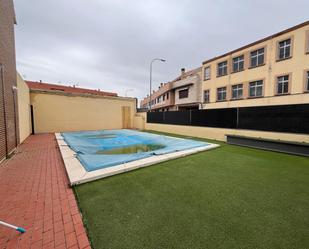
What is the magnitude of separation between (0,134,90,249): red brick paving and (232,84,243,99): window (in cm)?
1463

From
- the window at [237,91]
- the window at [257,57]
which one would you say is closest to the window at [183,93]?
the window at [237,91]

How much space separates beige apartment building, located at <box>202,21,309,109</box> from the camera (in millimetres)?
9336

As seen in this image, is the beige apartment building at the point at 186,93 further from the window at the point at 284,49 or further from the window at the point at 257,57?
the window at the point at 284,49

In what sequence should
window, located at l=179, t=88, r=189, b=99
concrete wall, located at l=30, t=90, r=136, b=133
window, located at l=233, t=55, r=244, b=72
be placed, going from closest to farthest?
concrete wall, located at l=30, t=90, r=136, b=133
window, located at l=233, t=55, r=244, b=72
window, located at l=179, t=88, r=189, b=99

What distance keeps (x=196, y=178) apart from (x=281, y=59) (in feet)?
42.0

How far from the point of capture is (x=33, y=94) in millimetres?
10477

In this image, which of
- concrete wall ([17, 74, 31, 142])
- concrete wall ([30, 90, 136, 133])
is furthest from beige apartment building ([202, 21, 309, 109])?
concrete wall ([17, 74, 31, 142])

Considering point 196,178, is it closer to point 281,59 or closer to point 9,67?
point 9,67

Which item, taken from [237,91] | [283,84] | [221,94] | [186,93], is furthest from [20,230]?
[186,93]

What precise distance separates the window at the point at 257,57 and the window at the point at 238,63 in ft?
2.77

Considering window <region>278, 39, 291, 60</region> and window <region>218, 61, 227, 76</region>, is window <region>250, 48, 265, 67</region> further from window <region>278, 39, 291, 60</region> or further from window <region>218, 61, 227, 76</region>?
window <region>218, 61, 227, 76</region>

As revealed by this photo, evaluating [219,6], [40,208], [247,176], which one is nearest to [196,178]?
[247,176]

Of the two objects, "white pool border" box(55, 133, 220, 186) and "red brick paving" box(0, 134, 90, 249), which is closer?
"red brick paving" box(0, 134, 90, 249)

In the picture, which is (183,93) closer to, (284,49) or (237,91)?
(237,91)
